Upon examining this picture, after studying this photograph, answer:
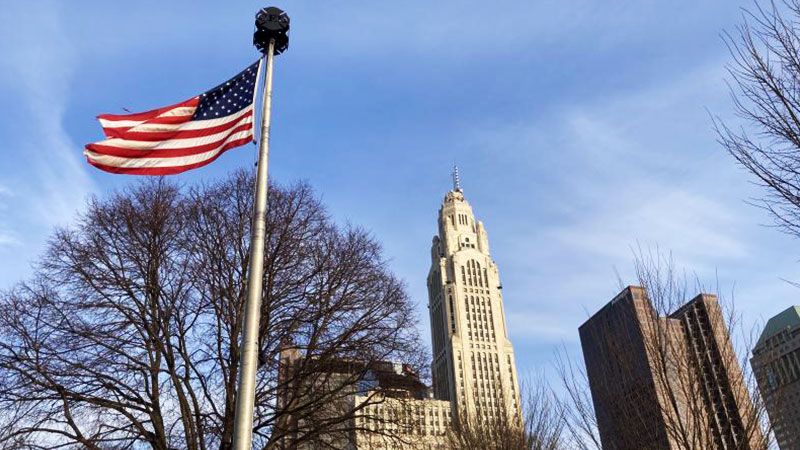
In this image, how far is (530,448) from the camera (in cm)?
2372

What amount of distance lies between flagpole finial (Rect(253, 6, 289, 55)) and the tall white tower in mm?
103948

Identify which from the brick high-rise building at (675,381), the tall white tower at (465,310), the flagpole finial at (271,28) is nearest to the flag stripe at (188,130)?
the flagpole finial at (271,28)

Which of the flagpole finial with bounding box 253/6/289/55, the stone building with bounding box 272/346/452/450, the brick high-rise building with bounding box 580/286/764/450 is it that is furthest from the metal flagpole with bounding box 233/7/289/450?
the brick high-rise building with bounding box 580/286/764/450

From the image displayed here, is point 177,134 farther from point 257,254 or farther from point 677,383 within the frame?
point 677,383

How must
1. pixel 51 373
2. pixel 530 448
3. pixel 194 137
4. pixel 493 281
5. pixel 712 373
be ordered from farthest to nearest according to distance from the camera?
pixel 493 281
pixel 530 448
pixel 712 373
pixel 51 373
pixel 194 137

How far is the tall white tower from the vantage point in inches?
4513

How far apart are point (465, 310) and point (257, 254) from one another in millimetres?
115462

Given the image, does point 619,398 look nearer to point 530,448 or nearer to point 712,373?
point 712,373

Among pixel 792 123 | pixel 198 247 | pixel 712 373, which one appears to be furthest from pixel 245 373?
pixel 712 373

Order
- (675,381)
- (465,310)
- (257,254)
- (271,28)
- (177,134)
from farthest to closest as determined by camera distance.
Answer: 1. (465,310)
2. (675,381)
3. (271,28)
4. (177,134)
5. (257,254)

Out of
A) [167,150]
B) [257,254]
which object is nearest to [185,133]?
[167,150]

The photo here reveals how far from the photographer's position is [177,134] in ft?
32.9

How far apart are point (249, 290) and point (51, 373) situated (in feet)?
21.4

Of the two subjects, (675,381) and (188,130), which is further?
(675,381)
